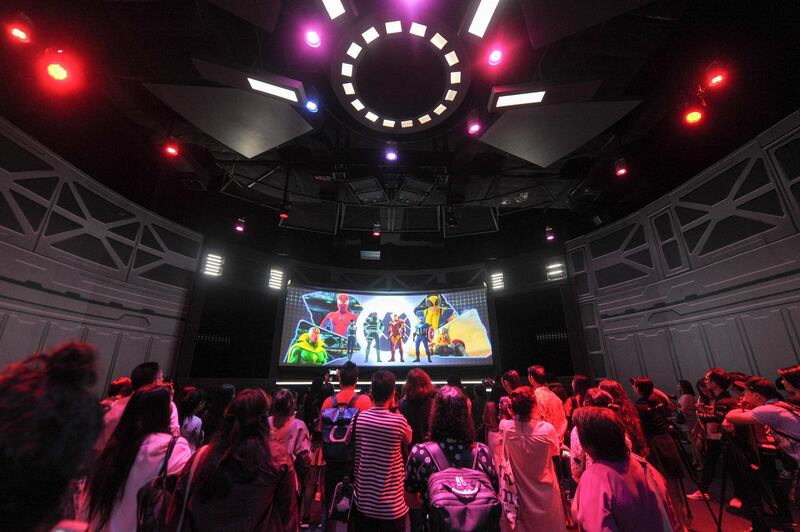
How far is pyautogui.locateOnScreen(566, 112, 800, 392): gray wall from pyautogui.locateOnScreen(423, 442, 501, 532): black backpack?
21.2 ft

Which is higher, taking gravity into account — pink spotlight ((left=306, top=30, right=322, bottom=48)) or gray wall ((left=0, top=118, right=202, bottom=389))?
pink spotlight ((left=306, top=30, right=322, bottom=48))

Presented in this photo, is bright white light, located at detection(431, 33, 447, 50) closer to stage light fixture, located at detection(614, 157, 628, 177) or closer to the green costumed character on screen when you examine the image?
stage light fixture, located at detection(614, 157, 628, 177)

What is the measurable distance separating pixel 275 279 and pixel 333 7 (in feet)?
→ 25.6

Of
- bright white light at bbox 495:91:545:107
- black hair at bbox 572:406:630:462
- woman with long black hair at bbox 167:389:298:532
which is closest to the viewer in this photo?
woman with long black hair at bbox 167:389:298:532

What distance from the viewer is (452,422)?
6.72ft

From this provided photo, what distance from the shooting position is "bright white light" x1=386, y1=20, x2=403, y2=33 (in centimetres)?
371

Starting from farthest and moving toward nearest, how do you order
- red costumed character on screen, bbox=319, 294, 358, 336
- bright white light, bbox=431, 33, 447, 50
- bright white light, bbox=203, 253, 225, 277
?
red costumed character on screen, bbox=319, 294, 358, 336
bright white light, bbox=203, 253, 225, 277
bright white light, bbox=431, 33, 447, 50

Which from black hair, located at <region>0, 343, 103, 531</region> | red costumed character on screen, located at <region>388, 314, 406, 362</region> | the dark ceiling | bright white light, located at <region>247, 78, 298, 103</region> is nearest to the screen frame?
red costumed character on screen, located at <region>388, 314, 406, 362</region>

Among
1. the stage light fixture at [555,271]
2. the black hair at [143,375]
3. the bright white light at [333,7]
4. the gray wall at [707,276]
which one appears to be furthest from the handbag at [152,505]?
the stage light fixture at [555,271]

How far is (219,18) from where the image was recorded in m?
4.36

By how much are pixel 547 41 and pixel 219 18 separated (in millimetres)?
4560

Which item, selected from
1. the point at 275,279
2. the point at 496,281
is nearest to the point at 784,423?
the point at 496,281

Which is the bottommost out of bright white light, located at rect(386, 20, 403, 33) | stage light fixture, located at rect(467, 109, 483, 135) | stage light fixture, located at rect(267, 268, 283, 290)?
stage light fixture, located at rect(267, 268, 283, 290)

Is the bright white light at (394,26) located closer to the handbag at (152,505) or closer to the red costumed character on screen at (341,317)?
the handbag at (152,505)
